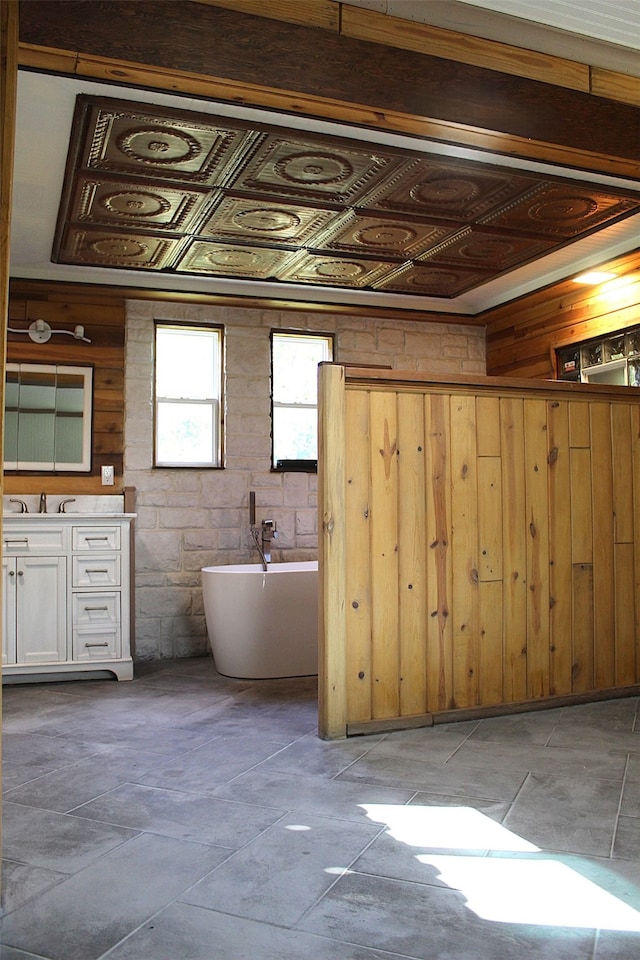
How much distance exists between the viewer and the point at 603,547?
4277 mm

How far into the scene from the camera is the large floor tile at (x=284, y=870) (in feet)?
6.51

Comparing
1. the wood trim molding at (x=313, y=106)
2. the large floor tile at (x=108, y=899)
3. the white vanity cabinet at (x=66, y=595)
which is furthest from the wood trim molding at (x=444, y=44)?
the white vanity cabinet at (x=66, y=595)

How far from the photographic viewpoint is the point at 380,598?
366 cm

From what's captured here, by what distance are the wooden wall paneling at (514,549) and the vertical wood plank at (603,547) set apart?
0.50m

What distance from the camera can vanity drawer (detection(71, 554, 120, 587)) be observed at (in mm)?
4902

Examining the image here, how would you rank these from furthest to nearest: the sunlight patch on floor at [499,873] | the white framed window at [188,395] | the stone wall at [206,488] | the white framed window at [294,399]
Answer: the white framed window at [294,399], the white framed window at [188,395], the stone wall at [206,488], the sunlight patch on floor at [499,873]

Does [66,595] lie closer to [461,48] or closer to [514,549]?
[514,549]

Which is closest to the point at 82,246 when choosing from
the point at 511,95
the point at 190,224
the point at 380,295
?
the point at 190,224

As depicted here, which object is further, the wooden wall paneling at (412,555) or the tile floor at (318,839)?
the wooden wall paneling at (412,555)

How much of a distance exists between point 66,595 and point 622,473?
344cm

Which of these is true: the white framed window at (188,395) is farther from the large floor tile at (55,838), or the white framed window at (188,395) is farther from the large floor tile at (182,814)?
the large floor tile at (55,838)

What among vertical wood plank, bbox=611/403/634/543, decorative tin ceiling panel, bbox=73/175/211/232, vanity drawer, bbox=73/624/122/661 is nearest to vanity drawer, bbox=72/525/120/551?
vanity drawer, bbox=73/624/122/661

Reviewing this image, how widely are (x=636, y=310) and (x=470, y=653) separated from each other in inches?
104

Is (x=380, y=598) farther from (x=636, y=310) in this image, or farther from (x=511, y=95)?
(x=636, y=310)
